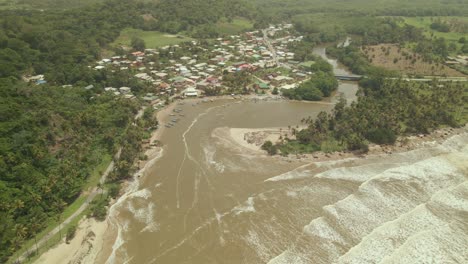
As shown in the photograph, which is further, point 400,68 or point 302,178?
point 400,68

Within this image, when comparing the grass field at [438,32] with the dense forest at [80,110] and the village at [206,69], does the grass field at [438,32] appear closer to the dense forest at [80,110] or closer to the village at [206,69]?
the dense forest at [80,110]

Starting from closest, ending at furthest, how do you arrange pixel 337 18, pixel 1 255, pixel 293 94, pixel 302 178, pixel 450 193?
pixel 1 255
pixel 450 193
pixel 302 178
pixel 293 94
pixel 337 18

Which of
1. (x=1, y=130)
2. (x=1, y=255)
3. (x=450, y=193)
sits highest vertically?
(x=1, y=130)

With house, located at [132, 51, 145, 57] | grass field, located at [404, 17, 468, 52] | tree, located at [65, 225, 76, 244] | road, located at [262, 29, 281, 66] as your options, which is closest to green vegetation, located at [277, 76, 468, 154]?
tree, located at [65, 225, 76, 244]

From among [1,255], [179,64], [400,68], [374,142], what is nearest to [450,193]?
[374,142]

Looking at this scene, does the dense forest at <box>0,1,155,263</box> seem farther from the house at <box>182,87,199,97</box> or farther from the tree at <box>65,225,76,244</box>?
the house at <box>182,87,199,97</box>

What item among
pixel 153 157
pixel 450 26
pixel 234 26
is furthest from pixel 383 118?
pixel 450 26

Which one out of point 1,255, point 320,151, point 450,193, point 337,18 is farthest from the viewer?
point 337,18

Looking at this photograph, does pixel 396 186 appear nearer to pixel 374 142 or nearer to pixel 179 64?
pixel 374 142

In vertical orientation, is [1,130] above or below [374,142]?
above
